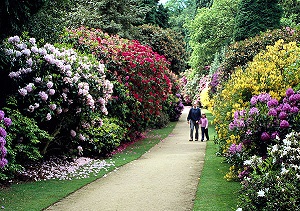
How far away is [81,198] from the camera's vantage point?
7660 mm

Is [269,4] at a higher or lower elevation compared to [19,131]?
higher

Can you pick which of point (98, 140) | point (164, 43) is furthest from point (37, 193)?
point (164, 43)

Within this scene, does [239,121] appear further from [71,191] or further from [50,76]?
[50,76]

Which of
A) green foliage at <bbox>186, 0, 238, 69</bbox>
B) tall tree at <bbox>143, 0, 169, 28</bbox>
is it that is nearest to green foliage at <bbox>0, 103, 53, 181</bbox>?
green foliage at <bbox>186, 0, 238, 69</bbox>

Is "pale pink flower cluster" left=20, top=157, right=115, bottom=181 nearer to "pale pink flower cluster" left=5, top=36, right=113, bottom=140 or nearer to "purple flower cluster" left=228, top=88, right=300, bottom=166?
"pale pink flower cluster" left=5, top=36, right=113, bottom=140

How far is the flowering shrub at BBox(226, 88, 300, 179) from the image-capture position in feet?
23.8

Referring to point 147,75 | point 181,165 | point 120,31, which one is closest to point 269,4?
point 120,31

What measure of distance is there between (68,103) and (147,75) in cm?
712

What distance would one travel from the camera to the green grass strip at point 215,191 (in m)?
7.04

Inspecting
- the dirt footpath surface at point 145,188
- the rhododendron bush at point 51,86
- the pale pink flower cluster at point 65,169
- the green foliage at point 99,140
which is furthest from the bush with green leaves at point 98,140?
the dirt footpath surface at point 145,188

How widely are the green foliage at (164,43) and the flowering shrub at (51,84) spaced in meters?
17.6

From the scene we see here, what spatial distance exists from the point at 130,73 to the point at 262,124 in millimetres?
8855

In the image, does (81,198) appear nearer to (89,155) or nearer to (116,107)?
(89,155)

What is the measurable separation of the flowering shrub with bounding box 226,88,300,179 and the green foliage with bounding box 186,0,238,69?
25.7 meters
